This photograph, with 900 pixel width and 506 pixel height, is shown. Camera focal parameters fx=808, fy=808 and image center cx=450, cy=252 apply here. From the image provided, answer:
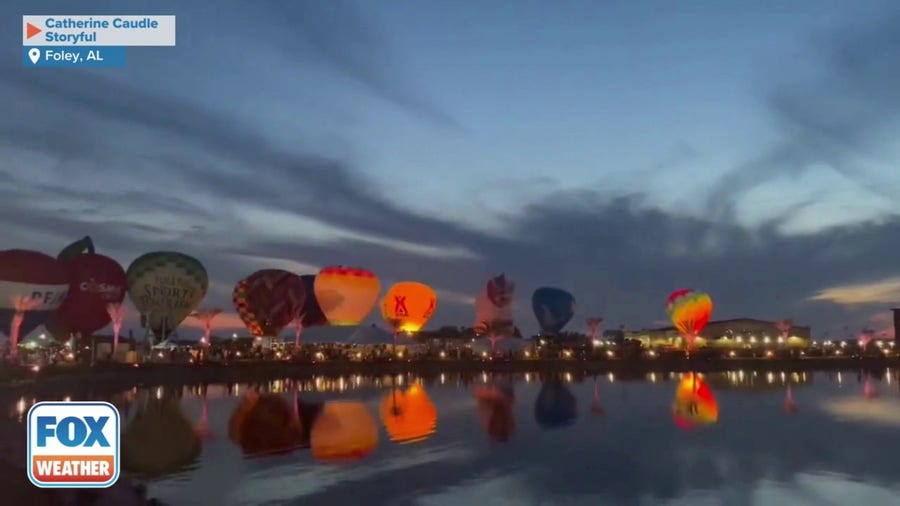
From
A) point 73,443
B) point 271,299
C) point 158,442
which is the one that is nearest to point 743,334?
point 271,299

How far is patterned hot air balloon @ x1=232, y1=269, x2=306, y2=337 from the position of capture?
73.6 metres

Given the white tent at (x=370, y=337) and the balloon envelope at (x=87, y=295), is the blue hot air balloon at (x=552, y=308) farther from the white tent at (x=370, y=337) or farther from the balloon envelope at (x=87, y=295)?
the balloon envelope at (x=87, y=295)

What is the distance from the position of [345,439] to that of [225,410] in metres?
9.75

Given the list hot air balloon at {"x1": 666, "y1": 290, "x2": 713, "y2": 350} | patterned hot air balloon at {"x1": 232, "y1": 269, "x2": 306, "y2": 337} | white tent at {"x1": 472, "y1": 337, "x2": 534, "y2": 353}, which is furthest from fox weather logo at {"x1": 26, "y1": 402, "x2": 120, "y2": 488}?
hot air balloon at {"x1": 666, "y1": 290, "x2": 713, "y2": 350}

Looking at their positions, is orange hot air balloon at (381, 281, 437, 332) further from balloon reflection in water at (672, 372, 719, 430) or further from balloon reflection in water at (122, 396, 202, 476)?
balloon reflection in water at (122, 396, 202, 476)

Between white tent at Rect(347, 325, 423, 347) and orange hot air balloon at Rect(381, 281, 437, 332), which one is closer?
white tent at Rect(347, 325, 423, 347)

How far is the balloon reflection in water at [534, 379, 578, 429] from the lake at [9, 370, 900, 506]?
13 cm

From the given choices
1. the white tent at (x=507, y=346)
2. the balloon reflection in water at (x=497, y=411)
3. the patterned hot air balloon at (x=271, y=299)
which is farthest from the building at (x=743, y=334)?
the balloon reflection in water at (x=497, y=411)

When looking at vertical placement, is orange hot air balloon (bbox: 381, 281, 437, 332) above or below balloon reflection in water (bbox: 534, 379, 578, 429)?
above

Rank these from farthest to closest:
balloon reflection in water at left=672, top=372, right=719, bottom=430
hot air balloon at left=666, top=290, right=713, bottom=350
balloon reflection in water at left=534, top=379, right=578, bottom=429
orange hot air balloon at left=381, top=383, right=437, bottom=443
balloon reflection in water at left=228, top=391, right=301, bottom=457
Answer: hot air balloon at left=666, top=290, right=713, bottom=350 < balloon reflection in water at left=672, top=372, right=719, bottom=430 < balloon reflection in water at left=534, top=379, right=578, bottom=429 < orange hot air balloon at left=381, top=383, right=437, bottom=443 < balloon reflection in water at left=228, top=391, right=301, bottom=457

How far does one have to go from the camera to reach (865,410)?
3353 centimetres

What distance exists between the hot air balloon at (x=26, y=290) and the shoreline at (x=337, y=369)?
6.00 meters

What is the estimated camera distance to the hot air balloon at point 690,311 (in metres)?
93.0

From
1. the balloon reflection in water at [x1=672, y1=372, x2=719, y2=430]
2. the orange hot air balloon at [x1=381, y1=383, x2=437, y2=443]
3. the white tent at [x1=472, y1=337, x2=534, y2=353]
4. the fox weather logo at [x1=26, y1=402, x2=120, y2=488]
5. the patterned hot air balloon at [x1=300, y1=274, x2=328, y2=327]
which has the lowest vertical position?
the balloon reflection in water at [x1=672, y1=372, x2=719, y2=430]
